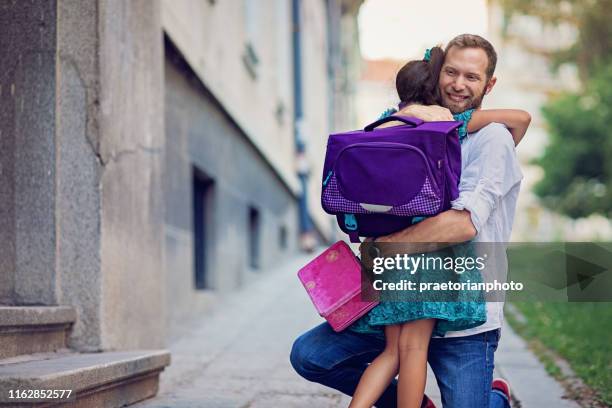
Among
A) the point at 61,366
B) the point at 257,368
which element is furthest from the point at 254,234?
the point at 61,366

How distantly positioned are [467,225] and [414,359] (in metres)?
0.52

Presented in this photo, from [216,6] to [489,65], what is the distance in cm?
604

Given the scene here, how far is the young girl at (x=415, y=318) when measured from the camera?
3012 mm

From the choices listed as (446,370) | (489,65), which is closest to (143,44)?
(489,65)

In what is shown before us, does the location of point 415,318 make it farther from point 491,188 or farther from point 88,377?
point 88,377

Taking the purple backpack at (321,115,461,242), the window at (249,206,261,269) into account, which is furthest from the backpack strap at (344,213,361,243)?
the window at (249,206,261,269)

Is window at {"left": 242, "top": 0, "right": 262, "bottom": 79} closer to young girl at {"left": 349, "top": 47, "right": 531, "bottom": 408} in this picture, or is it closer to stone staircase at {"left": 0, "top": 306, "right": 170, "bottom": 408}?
stone staircase at {"left": 0, "top": 306, "right": 170, "bottom": 408}

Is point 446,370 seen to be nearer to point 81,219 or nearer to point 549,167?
point 81,219

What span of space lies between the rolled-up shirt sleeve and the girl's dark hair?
232 mm

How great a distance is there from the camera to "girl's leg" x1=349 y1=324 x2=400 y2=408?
308 centimetres

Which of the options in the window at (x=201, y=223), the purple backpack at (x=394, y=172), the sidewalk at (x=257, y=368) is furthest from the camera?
the window at (x=201, y=223)

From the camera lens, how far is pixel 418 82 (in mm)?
3139

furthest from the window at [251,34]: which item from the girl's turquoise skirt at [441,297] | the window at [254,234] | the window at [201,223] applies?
the girl's turquoise skirt at [441,297]

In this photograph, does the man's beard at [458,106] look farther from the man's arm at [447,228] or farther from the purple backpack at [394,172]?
the man's arm at [447,228]
